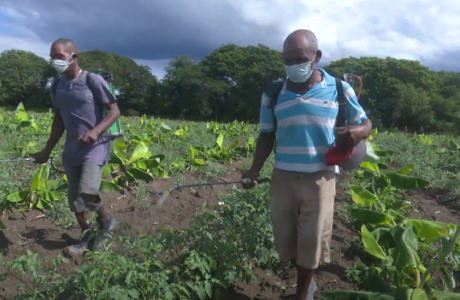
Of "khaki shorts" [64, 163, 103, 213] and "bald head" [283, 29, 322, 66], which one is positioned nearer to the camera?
"bald head" [283, 29, 322, 66]

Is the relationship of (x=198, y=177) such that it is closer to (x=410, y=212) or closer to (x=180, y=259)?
(x=410, y=212)

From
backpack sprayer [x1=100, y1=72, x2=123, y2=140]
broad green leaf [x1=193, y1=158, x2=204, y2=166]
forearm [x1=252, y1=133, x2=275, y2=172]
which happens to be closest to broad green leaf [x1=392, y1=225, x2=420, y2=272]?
forearm [x1=252, y1=133, x2=275, y2=172]

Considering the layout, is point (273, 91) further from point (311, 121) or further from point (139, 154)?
point (139, 154)

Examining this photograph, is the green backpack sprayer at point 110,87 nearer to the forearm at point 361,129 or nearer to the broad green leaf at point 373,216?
the broad green leaf at point 373,216

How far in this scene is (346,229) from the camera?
203 inches

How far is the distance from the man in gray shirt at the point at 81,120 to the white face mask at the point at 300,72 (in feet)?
5.58

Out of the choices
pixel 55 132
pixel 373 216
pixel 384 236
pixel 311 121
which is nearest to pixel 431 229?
pixel 384 236

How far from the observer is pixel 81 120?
14.1 feet

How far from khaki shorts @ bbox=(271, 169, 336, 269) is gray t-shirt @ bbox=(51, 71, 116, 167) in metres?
1.66

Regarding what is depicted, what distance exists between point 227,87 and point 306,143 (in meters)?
44.1

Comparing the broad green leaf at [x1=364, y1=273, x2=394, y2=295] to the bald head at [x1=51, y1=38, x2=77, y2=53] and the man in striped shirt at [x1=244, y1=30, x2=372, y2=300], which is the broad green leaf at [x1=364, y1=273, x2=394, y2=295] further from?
the bald head at [x1=51, y1=38, x2=77, y2=53]

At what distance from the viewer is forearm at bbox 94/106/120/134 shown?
13.8ft

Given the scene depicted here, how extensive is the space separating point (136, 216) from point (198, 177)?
1.91 meters

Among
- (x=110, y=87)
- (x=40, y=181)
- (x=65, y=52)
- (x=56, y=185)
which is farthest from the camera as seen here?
(x=56, y=185)
